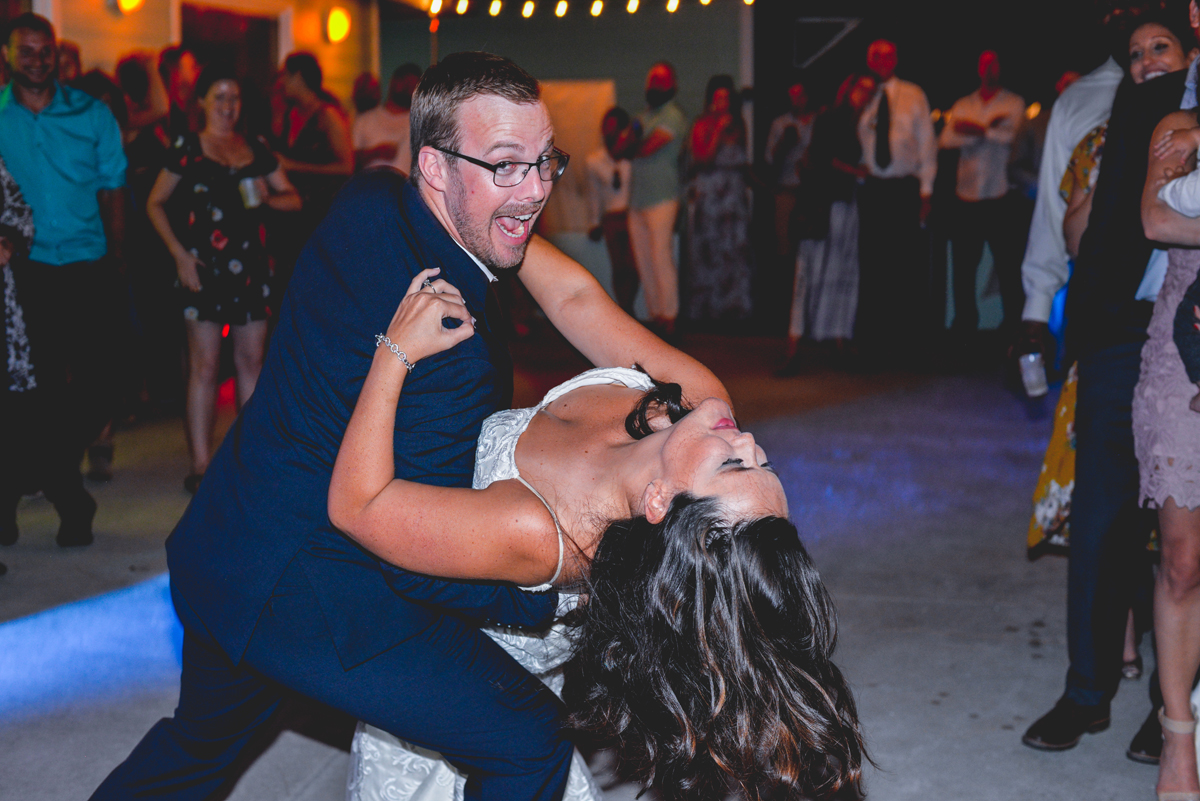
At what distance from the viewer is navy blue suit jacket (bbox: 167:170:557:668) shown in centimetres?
159

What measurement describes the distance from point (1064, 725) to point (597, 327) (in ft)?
5.18

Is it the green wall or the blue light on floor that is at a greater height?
the green wall

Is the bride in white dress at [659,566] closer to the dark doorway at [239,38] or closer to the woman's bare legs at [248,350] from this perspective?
the woman's bare legs at [248,350]

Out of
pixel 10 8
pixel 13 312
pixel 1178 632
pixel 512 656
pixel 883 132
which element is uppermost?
pixel 10 8

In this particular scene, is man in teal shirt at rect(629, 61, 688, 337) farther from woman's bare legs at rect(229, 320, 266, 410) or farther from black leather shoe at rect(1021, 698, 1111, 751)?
black leather shoe at rect(1021, 698, 1111, 751)

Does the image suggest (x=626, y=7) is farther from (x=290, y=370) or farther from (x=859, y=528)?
(x=290, y=370)

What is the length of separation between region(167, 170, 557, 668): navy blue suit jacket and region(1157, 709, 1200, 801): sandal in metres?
1.60

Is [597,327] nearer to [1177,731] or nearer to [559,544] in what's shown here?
[559,544]

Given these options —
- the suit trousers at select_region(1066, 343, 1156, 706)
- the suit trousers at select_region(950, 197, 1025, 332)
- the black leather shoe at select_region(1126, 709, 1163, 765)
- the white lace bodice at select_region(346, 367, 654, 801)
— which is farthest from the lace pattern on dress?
the suit trousers at select_region(950, 197, 1025, 332)

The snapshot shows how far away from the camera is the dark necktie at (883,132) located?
276 inches

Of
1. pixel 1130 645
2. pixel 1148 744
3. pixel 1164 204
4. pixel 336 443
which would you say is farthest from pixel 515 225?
pixel 1130 645

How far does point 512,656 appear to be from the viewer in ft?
6.41

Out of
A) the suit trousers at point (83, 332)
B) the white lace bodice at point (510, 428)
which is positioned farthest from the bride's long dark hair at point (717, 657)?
the suit trousers at point (83, 332)

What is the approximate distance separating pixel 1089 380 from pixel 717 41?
7883mm
